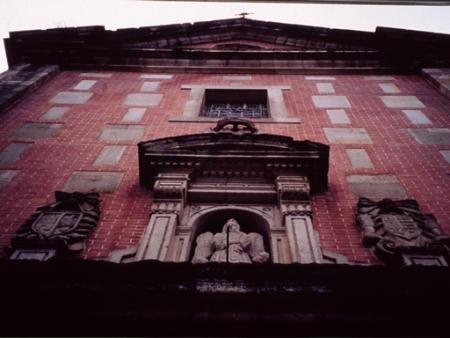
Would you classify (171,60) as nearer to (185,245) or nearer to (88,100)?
(88,100)

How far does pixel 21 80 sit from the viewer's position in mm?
10109

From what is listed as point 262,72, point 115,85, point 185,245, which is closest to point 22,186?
point 185,245

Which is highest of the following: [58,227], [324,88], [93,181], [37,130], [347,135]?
[324,88]

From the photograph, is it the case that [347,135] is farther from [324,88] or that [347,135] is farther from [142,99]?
[142,99]

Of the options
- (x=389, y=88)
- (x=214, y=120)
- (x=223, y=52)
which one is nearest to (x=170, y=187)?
(x=214, y=120)

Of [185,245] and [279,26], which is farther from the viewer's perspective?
[279,26]

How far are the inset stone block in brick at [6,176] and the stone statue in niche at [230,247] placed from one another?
3145 mm

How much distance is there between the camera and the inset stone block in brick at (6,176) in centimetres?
700

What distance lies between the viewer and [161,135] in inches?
332

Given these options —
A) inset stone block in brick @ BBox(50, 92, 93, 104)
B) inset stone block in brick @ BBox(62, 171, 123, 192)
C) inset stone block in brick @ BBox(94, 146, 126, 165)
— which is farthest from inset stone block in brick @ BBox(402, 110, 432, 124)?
inset stone block in brick @ BBox(50, 92, 93, 104)

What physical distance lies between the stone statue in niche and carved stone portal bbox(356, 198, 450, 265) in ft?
4.46

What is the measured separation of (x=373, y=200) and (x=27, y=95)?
23.8 feet

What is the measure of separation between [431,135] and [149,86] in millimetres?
5967

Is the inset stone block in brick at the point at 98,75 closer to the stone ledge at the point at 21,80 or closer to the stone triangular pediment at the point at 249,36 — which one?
the stone ledge at the point at 21,80
